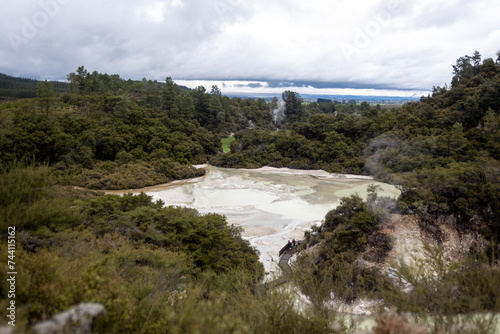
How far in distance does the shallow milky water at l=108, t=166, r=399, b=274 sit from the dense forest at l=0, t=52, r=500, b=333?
6.93ft

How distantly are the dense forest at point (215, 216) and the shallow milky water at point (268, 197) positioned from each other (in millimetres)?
2112

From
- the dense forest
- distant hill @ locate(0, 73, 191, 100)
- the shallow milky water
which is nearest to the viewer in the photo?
the dense forest

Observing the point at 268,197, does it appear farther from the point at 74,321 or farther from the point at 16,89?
the point at 16,89

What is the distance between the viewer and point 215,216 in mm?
14469

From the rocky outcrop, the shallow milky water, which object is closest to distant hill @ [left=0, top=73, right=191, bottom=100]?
the shallow milky water

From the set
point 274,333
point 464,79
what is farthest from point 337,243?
point 464,79

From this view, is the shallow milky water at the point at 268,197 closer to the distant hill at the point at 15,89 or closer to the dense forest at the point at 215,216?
the dense forest at the point at 215,216

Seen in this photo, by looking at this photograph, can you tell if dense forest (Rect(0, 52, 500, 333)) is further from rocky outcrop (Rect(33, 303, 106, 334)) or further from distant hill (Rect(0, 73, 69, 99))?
distant hill (Rect(0, 73, 69, 99))

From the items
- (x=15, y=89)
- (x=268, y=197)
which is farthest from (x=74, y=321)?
(x=15, y=89)

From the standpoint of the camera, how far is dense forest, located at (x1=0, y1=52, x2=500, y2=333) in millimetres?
5301

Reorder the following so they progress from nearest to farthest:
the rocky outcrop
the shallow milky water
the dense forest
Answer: the rocky outcrop
the dense forest
the shallow milky water

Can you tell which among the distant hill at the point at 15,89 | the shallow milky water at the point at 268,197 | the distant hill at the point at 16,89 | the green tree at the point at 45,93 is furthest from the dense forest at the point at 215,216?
the distant hill at the point at 15,89

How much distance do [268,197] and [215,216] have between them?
10.7 m

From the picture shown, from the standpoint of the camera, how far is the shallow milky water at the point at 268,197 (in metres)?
17.5
